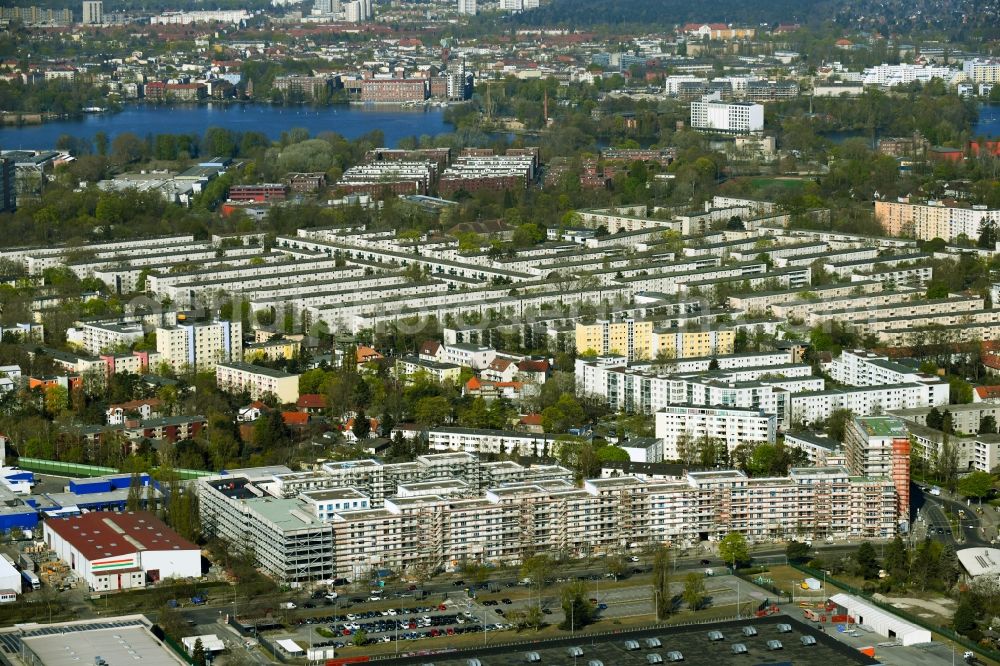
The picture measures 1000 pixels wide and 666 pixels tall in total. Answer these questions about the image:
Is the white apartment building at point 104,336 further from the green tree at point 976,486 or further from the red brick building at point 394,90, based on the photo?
the red brick building at point 394,90

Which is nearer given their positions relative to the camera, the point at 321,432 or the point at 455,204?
the point at 321,432

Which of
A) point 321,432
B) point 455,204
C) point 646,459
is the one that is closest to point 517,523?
point 646,459

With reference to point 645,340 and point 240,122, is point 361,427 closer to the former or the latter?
point 645,340

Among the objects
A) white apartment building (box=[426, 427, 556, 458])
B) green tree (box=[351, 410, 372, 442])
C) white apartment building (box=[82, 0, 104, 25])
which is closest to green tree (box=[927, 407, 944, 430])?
white apartment building (box=[426, 427, 556, 458])

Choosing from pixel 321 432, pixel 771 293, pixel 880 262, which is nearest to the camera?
pixel 321 432

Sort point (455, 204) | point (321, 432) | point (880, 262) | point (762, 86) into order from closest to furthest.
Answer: point (321, 432) → point (880, 262) → point (455, 204) → point (762, 86)

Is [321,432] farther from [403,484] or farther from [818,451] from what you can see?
[818,451]
